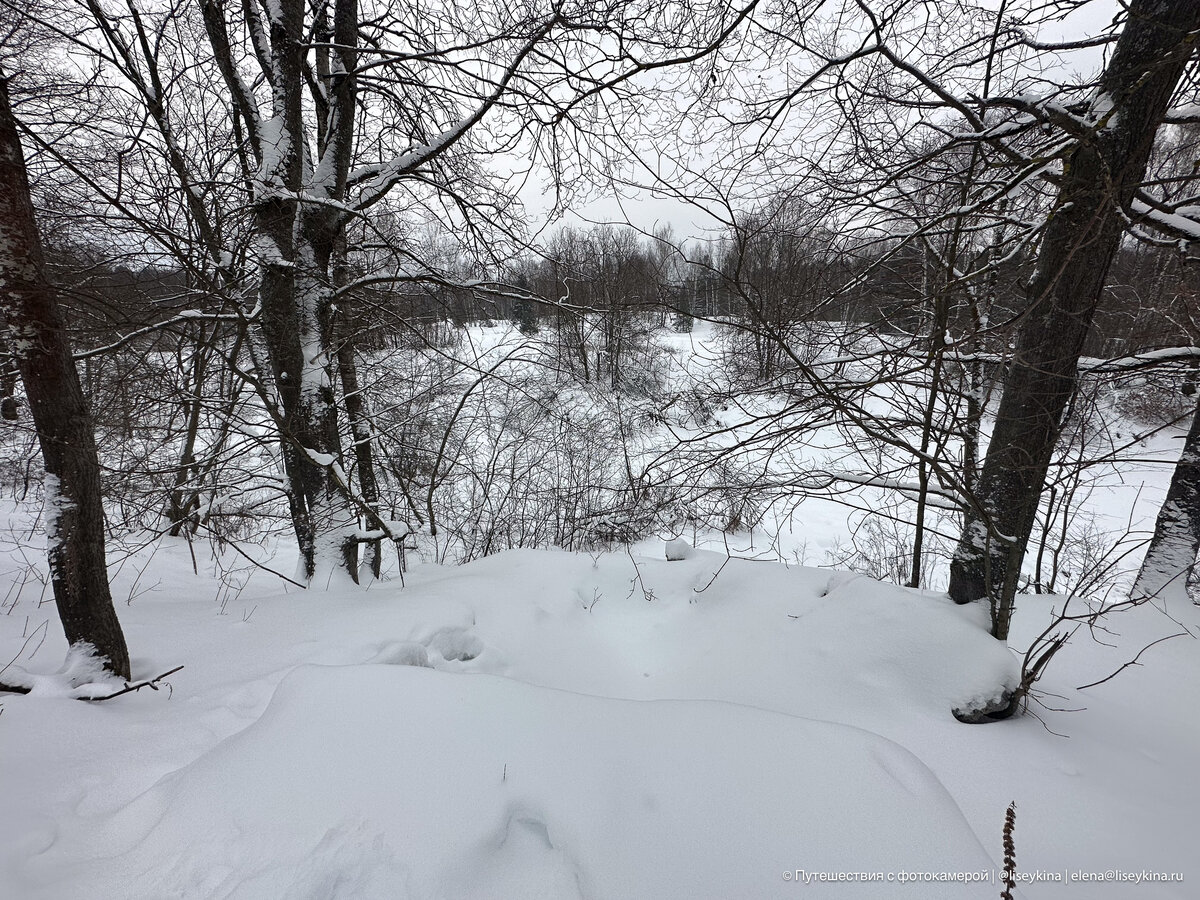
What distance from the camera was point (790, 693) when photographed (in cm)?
261

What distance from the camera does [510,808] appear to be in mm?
1460

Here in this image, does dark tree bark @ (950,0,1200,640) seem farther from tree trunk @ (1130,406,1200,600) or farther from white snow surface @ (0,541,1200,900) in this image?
tree trunk @ (1130,406,1200,600)

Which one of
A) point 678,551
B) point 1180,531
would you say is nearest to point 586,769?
point 678,551

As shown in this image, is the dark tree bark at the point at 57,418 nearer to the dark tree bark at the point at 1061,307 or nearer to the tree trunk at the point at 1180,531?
the dark tree bark at the point at 1061,307

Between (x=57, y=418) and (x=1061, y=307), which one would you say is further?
(x=1061, y=307)

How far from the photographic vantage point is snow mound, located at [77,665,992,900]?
1.25 m

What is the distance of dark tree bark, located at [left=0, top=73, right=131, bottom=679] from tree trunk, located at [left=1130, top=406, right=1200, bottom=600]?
7784 millimetres

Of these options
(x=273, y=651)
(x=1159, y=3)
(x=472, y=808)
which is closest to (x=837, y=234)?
(x=1159, y=3)

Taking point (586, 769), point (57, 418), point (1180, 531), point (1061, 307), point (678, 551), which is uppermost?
point (1061, 307)

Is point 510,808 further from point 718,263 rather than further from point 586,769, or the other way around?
point 718,263

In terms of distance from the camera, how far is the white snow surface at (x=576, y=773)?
4.21ft

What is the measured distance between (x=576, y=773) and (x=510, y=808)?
0.27 m

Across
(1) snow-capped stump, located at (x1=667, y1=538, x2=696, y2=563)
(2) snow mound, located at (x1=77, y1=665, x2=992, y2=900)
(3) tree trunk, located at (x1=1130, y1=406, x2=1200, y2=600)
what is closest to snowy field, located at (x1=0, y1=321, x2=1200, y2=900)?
(2) snow mound, located at (x1=77, y1=665, x2=992, y2=900)

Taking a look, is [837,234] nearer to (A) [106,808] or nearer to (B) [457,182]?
(B) [457,182]
